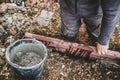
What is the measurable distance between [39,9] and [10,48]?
90 centimetres

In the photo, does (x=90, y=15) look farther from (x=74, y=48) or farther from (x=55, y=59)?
(x=55, y=59)

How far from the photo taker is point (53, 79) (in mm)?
2512

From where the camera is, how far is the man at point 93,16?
1865 millimetres

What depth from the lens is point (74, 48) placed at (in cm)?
259

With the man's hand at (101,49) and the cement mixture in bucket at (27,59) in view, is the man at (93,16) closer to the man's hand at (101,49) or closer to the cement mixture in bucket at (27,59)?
the man's hand at (101,49)

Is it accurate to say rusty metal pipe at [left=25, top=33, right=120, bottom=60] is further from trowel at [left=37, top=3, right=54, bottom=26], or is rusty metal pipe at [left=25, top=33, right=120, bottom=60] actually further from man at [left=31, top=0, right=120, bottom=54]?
trowel at [left=37, top=3, right=54, bottom=26]

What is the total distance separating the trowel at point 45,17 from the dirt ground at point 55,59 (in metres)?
0.04

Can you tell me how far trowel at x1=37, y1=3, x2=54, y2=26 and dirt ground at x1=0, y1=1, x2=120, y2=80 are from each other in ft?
0.14

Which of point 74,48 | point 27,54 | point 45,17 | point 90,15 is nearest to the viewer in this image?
point 90,15

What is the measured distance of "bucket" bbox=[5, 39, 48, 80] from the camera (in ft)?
7.43

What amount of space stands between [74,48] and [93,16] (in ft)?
1.44

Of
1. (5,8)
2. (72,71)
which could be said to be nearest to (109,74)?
(72,71)

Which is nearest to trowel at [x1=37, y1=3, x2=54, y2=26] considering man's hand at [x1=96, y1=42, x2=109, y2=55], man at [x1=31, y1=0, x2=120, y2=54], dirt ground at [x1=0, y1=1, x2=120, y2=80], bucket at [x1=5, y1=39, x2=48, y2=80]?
dirt ground at [x1=0, y1=1, x2=120, y2=80]

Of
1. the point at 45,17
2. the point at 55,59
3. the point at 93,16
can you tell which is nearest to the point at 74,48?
the point at 55,59
